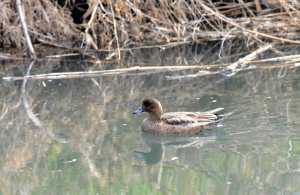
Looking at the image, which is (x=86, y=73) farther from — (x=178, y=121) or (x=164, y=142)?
(x=164, y=142)

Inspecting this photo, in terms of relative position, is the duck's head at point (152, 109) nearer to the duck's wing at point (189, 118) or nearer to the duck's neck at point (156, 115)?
the duck's neck at point (156, 115)

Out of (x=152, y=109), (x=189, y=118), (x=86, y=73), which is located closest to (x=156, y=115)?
(x=152, y=109)

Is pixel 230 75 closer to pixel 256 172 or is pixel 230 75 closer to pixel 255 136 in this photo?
pixel 255 136

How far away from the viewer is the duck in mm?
6254

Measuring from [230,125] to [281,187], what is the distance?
1.92m

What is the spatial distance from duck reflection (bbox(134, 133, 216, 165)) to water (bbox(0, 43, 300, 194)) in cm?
1

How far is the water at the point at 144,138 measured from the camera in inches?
186

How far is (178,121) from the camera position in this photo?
6.26 meters

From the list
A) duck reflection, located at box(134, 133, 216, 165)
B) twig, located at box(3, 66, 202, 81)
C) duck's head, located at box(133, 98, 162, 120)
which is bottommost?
twig, located at box(3, 66, 202, 81)

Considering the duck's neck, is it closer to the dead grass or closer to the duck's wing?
the duck's wing

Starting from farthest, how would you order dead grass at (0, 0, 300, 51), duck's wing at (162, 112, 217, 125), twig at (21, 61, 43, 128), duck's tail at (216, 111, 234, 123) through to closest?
1. dead grass at (0, 0, 300, 51)
2. twig at (21, 61, 43, 128)
3. duck's tail at (216, 111, 234, 123)
4. duck's wing at (162, 112, 217, 125)

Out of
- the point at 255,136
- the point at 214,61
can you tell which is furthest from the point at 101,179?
the point at 214,61

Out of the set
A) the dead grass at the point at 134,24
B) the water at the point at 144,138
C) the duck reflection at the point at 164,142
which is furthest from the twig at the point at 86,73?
the duck reflection at the point at 164,142

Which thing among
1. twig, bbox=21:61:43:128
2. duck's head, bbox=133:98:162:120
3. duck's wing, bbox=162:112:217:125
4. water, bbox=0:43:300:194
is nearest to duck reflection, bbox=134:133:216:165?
water, bbox=0:43:300:194
